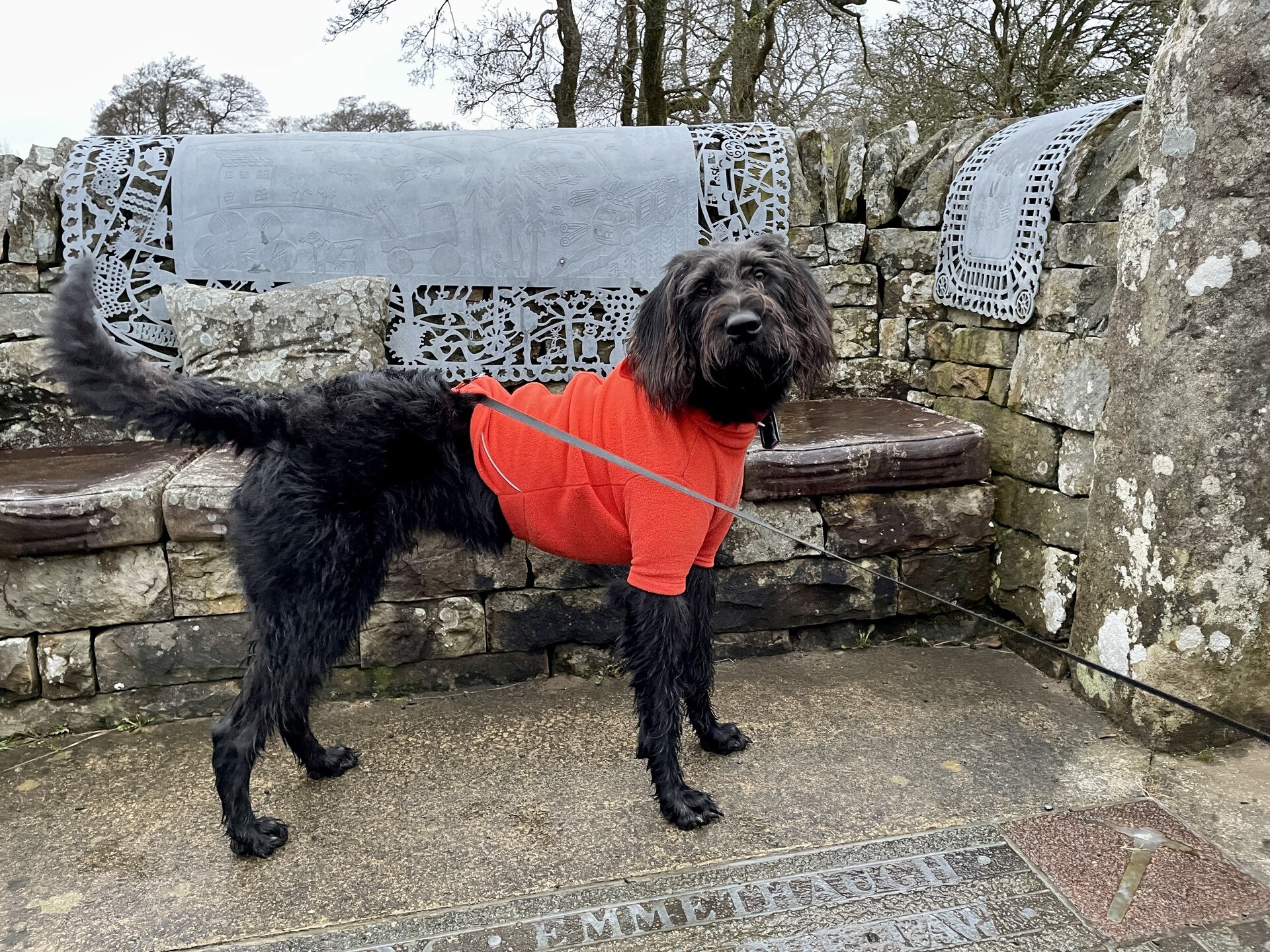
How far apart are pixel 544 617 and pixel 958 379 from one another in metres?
2.26

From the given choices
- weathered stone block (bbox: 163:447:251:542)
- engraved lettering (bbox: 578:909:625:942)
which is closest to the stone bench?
weathered stone block (bbox: 163:447:251:542)

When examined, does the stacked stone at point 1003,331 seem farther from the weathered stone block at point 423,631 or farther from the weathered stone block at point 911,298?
the weathered stone block at point 423,631

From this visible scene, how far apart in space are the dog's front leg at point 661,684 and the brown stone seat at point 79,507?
5.68 feet

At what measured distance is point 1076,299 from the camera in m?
3.07

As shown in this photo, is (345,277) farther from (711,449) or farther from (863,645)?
(863,645)

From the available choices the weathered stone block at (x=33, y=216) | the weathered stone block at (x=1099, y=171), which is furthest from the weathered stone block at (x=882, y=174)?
the weathered stone block at (x=33, y=216)

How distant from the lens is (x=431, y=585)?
3129 mm

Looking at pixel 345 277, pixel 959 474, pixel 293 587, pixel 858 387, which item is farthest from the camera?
pixel 858 387

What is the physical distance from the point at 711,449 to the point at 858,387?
2.17 metres

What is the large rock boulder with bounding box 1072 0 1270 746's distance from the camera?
238 centimetres

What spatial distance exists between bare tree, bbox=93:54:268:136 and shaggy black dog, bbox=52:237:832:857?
1931 centimetres

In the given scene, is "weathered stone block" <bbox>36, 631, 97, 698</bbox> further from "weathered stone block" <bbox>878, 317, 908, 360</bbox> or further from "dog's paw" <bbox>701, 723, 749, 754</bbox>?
"weathered stone block" <bbox>878, 317, 908, 360</bbox>

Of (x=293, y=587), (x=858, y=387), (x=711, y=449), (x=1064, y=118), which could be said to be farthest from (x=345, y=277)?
(x=1064, y=118)

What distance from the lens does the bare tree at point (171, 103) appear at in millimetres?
18562
